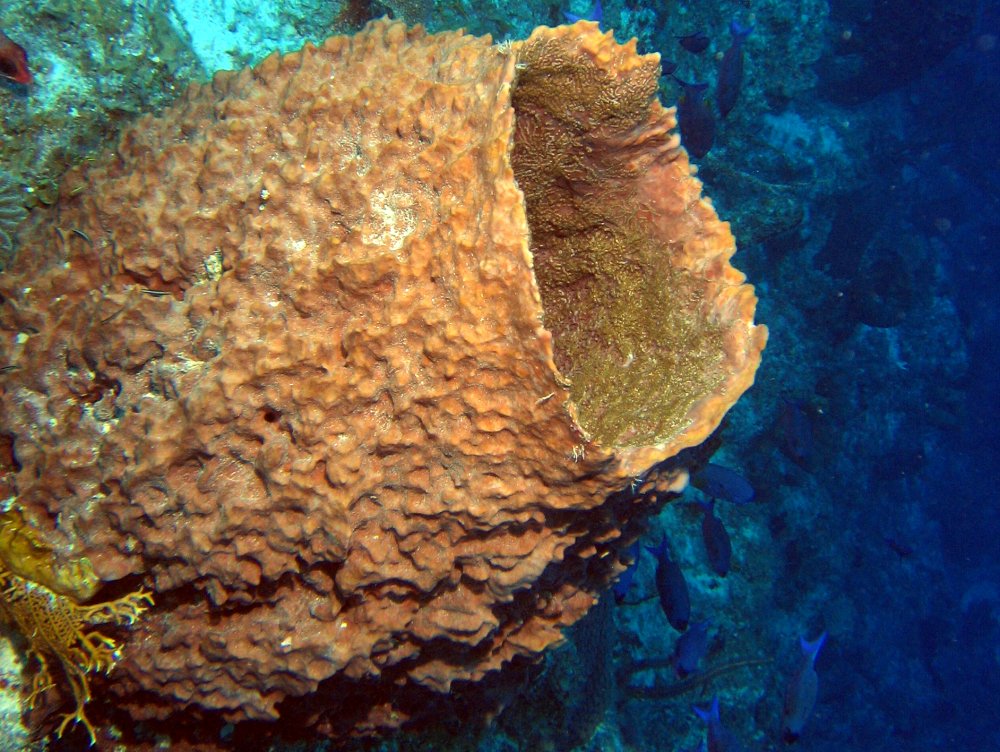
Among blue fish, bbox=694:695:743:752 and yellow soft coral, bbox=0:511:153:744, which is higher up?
yellow soft coral, bbox=0:511:153:744

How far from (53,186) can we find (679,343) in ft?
9.81

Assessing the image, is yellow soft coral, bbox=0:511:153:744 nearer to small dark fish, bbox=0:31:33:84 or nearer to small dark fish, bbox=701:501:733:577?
small dark fish, bbox=0:31:33:84

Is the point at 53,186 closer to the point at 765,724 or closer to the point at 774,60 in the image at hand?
the point at 765,724

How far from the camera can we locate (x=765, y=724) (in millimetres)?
8438

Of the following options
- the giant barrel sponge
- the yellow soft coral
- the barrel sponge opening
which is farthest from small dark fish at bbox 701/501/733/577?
the yellow soft coral

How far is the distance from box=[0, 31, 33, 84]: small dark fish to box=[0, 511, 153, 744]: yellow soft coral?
1978mm

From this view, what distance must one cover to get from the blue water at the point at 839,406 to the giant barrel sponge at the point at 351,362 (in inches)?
67.0

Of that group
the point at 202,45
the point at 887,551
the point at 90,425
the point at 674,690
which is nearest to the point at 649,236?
the point at 90,425

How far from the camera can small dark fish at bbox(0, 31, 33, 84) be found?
2.47 metres

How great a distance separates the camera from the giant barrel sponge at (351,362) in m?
A: 1.86

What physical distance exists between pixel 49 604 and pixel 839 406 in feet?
41.6

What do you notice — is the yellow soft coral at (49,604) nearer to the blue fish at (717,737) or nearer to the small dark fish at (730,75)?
the blue fish at (717,737)

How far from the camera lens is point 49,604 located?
6.77 feet

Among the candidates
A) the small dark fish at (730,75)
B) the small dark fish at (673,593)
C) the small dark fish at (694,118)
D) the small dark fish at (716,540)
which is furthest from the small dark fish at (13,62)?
the small dark fish at (730,75)
